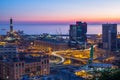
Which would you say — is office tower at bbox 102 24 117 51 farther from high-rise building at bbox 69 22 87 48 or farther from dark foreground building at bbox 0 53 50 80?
dark foreground building at bbox 0 53 50 80

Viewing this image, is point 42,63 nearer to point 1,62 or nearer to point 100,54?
point 1,62

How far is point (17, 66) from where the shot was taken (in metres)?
9.99

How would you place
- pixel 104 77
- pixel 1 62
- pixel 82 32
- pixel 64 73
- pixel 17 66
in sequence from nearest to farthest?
1. pixel 104 77
2. pixel 64 73
3. pixel 17 66
4. pixel 1 62
5. pixel 82 32

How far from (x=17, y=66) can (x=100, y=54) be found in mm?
9797

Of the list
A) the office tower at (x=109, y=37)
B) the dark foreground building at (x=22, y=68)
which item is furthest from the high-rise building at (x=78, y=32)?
the dark foreground building at (x=22, y=68)

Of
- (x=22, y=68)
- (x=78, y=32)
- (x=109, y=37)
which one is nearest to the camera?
(x=22, y=68)

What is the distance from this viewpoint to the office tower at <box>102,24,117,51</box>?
19.4 m

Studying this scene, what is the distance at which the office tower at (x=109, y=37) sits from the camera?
1937 centimetres

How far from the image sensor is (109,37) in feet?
66.3

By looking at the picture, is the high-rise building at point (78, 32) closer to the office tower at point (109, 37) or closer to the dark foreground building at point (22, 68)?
the office tower at point (109, 37)

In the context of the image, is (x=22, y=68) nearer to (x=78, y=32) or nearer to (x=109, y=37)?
(x=109, y=37)

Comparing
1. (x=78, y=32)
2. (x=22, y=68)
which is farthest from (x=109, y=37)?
(x=22, y=68)

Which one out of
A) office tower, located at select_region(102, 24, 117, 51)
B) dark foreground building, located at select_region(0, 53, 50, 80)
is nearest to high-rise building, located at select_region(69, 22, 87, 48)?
office tower, located at select_region(102, 24, 117, 51)

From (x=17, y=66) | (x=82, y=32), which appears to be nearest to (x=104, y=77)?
(x=17, y=66)
